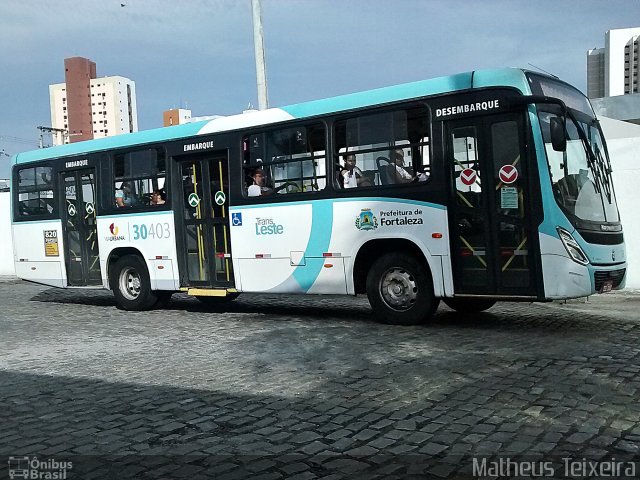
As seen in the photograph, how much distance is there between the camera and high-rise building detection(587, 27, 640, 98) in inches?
1597

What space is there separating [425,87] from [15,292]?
13103mm

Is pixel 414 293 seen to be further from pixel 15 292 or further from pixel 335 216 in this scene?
pixel 15 292

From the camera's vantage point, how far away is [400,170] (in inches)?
325

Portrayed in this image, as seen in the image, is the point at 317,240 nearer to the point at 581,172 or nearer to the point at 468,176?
the point at 468,176

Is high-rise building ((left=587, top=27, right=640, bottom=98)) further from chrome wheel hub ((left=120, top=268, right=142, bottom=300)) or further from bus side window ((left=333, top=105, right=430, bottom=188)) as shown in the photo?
chrome wheel hub ((left=120, top=268, right=142, bottom=300))

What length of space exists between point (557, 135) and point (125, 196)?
7837mm

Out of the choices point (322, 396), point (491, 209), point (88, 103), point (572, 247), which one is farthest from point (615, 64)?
point (88, 103)

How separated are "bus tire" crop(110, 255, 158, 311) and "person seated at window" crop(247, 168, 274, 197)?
2.94 meters

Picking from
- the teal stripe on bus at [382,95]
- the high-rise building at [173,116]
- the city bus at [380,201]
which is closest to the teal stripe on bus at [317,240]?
the city bus at [380,201]

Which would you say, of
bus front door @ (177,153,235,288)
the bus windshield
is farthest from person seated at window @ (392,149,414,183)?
bus front door @ (177,153,235,288)

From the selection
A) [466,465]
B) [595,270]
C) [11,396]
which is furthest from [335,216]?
[466,465]

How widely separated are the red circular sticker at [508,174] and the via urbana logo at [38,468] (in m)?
5.67

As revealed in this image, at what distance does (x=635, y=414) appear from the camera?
448cm

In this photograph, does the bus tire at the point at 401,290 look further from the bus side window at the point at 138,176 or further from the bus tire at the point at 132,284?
the bus tire at the point at 132,284
